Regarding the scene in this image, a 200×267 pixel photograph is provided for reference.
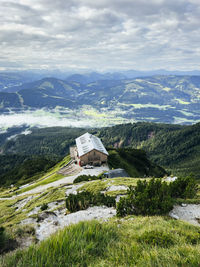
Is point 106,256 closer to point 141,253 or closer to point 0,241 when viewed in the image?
point 141,253

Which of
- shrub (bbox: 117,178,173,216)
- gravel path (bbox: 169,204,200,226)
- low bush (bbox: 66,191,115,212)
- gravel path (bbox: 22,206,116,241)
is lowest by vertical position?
low bush (bbox: 66,191,115,212)

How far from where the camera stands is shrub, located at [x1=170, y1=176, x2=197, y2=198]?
701 inches

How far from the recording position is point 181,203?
16.6 metres

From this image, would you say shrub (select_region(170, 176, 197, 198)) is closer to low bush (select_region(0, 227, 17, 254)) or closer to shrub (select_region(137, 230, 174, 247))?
shrub (select_region(137, 230, 174, 247))

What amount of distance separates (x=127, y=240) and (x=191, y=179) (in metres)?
13.4

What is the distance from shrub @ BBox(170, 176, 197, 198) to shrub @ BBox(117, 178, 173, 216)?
439cm

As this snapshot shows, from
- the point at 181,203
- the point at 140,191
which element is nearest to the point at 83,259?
the point at 140,191

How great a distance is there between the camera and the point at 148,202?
1377cm

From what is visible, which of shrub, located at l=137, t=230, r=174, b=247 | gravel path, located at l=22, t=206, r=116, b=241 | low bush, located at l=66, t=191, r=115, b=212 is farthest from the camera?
low bush, located at l=66, t=191, r=115, b=212

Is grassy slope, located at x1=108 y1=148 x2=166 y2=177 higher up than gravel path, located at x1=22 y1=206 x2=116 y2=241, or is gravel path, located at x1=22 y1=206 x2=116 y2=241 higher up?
gravel path, located at x1=22 y1=206 x2=116 y2=241

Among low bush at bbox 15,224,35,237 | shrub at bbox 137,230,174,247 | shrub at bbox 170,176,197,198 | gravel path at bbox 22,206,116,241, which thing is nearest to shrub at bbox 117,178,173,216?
gravel path at bbox 22,206,116,241

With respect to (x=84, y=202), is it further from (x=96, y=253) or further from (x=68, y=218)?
(x=96, y=253)

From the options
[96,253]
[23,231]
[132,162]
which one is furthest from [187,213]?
[132,162]

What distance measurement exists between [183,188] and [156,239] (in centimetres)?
1346
